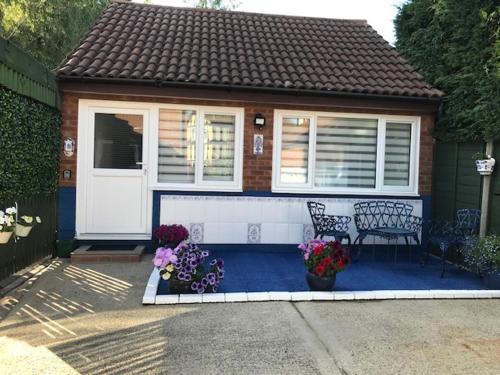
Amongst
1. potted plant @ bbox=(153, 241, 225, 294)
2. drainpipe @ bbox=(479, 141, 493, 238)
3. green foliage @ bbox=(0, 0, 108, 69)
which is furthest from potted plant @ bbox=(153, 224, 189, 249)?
green foliage @ bbox=(0, 0, 108, 69)

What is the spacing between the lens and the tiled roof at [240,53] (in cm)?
751

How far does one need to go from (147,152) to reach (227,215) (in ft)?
5.50

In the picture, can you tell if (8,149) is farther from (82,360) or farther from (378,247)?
(378,247)

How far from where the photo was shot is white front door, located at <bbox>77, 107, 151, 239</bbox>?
7.54 metres

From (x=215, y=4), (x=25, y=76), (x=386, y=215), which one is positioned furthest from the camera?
(x=215, y=4)

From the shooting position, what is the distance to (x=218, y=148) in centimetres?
794

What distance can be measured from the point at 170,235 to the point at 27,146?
7.73ft

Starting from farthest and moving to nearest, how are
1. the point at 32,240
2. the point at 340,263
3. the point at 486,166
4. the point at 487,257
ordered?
the point at 486,166 → the point at 32,240 → the point at 487,257 → the point at 340,263

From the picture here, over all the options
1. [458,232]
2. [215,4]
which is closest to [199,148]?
[458,232]

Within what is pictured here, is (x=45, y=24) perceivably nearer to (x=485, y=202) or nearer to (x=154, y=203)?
(x=154, y=203)

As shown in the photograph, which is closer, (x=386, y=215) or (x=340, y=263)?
(x=340, y=263)

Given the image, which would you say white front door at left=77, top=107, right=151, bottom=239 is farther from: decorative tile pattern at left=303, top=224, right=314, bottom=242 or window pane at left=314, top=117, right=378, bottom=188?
window pane at left=314, top=117, right=378, bottom=188

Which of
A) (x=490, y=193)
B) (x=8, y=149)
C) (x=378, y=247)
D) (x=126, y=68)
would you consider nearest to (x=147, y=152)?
(x=126, y=68)

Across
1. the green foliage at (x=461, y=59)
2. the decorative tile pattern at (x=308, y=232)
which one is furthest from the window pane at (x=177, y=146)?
the green foliage at (x=461, y=59)
